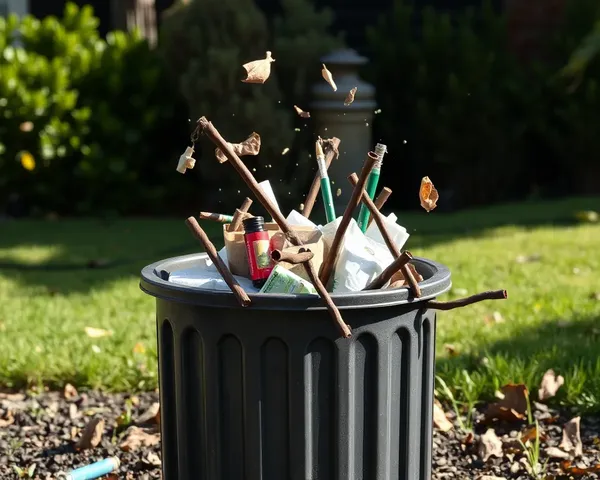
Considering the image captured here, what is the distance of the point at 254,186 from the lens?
6.86 feet

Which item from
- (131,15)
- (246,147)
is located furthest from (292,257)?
(131,15)

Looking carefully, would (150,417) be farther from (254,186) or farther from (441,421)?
(254,186)

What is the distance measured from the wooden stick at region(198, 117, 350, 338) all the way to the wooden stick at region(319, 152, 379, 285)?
8 cm

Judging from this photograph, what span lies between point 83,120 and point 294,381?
6025mm

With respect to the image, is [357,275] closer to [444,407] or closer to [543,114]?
[444,407]

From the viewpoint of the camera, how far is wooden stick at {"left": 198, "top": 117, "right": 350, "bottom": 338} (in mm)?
1990

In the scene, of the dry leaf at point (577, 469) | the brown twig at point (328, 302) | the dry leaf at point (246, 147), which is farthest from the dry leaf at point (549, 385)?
the dry leaf at point (246, 147)

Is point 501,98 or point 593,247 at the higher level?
point 501,98

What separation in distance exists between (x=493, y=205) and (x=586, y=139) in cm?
101

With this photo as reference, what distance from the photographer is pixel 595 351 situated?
12.3 ft

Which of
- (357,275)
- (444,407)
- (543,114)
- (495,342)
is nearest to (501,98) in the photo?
(543,114)

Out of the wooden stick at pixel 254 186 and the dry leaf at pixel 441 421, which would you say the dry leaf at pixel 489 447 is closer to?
the dry leaf at pixel 441 421

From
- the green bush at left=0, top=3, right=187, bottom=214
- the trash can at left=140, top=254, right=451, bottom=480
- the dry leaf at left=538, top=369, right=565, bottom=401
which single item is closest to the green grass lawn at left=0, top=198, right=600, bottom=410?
the dry leaf at left=538, top=369, right=565, bottom=401

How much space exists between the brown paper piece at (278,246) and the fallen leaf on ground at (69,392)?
5.24 feet
